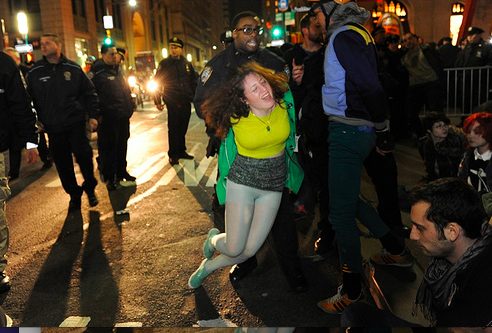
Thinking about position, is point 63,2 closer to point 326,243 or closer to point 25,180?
point 25,180

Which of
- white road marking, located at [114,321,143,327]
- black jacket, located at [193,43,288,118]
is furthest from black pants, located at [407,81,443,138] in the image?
white road marking, located at [114,321,143,327]

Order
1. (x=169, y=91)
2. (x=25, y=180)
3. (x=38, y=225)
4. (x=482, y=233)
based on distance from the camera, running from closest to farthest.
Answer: (x=482, y=233)
(x=38, y=225)
(x=25, y=180)
(x=169, y=91)

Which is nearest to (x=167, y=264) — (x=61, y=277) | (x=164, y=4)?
(x=61, y=277)

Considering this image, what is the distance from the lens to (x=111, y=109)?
7.68 meters

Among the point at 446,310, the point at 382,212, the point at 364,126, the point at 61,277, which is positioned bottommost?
the point at 61,277

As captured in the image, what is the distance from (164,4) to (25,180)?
69.0m

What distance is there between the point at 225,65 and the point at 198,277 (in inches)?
74.9

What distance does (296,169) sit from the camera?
4066 millimetres

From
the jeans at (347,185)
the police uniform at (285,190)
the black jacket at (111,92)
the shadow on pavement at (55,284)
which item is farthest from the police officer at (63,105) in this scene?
the jeans at (347,185)

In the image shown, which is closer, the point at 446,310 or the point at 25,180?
the point at 446,310

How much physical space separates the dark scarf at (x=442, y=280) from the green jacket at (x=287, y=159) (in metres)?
1.66

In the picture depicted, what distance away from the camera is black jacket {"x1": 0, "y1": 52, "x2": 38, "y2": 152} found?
15.3ft

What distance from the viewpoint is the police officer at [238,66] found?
13.1 ft

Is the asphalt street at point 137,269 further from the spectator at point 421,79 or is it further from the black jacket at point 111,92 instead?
the spectator at point 421,79
